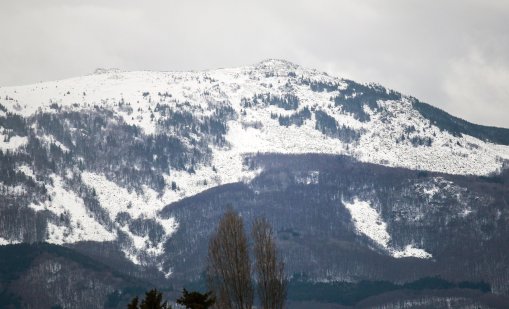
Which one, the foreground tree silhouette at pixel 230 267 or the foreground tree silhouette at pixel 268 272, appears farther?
the foreground tree silhouette at pixel 268 272

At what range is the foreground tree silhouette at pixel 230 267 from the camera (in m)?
161

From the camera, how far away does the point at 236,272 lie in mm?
162875

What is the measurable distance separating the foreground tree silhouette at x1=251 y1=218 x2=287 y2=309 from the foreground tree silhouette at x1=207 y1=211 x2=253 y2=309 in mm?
2503

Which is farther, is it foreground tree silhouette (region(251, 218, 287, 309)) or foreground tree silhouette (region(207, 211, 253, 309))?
foreground tree silhouette (region(251, 218, 287, 309))

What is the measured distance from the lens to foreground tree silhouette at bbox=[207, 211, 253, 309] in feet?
527

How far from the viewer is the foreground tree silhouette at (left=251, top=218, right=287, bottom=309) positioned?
162m

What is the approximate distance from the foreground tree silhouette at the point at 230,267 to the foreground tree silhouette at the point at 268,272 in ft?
8.21

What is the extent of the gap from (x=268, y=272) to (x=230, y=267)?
19.1 feet

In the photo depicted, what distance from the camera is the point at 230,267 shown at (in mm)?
163500

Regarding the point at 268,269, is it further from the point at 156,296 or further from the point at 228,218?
the point at 156,296

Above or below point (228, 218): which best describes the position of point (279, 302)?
below

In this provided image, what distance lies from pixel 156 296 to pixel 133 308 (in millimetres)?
6459

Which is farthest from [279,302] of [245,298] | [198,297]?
[198,297]

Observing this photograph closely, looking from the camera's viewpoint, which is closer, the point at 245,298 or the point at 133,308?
the point at 133,308
